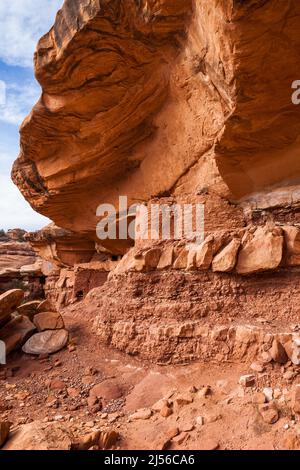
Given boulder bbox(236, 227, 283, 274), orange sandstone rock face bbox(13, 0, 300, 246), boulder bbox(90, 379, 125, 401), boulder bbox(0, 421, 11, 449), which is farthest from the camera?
boulder bbox(236, 227, 283, 274)

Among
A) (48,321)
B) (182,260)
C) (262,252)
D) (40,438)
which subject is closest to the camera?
(40,438)

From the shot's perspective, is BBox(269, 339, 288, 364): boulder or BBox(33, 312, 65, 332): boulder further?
BBox(33, 312, 65, 332): boulder

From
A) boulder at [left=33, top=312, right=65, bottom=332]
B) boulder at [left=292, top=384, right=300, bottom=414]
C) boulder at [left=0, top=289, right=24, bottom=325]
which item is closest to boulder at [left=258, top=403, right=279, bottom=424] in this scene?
boulder at [left=292, top=384, right=300, bottom=414]

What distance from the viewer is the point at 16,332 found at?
5.72 m

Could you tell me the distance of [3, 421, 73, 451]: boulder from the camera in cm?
275

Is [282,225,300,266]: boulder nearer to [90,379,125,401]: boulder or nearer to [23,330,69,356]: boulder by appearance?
[90,379,125,401]: boulder

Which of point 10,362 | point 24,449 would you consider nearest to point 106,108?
point 10,362

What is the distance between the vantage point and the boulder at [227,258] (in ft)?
14.8

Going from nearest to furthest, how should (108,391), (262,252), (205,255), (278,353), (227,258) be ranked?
(278,353)
(108,391)
(262,252)
(227,258)
(205,255)

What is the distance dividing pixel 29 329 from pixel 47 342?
47cm

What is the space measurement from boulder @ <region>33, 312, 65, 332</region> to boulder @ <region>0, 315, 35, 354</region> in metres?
0.12

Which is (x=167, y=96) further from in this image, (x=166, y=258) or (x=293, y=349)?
(x=293, y=349)

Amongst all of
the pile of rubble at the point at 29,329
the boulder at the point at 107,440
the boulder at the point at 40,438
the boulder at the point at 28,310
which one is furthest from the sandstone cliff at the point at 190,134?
the boulder at the point at 40,438

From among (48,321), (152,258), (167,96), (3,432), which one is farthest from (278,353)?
(167,96)
